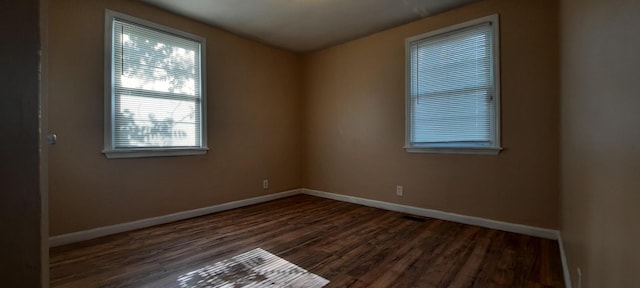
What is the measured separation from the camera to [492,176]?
2867mm

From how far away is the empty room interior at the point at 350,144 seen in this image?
147 centimetres

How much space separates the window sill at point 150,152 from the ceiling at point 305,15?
1596mm

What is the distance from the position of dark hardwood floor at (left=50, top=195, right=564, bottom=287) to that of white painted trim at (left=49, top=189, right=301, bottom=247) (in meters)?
0.10

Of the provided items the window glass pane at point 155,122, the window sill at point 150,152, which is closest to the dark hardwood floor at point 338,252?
the window sill at point 150,152

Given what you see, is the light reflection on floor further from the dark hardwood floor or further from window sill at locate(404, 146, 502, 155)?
window sill at locate(404, 146, 502, 155)

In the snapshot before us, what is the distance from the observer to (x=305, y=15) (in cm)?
324

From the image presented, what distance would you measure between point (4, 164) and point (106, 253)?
258 centimetres

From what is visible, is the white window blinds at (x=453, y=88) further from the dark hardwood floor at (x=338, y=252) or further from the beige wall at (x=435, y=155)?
the dark hardwood floor at (x=338, y=252)

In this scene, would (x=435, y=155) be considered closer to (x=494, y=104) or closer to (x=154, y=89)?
(x=494, y=104)

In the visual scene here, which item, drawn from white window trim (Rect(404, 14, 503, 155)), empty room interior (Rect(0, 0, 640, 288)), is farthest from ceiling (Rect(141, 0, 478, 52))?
Result: white window trim (Rect(404, 14, 503, 155))

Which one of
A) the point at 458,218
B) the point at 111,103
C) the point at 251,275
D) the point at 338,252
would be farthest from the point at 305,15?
the point at 458,218

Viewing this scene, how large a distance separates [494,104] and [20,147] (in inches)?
131

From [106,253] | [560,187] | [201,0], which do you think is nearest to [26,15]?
[106,253]

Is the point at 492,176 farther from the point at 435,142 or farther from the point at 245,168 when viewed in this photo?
the point at 245,168
